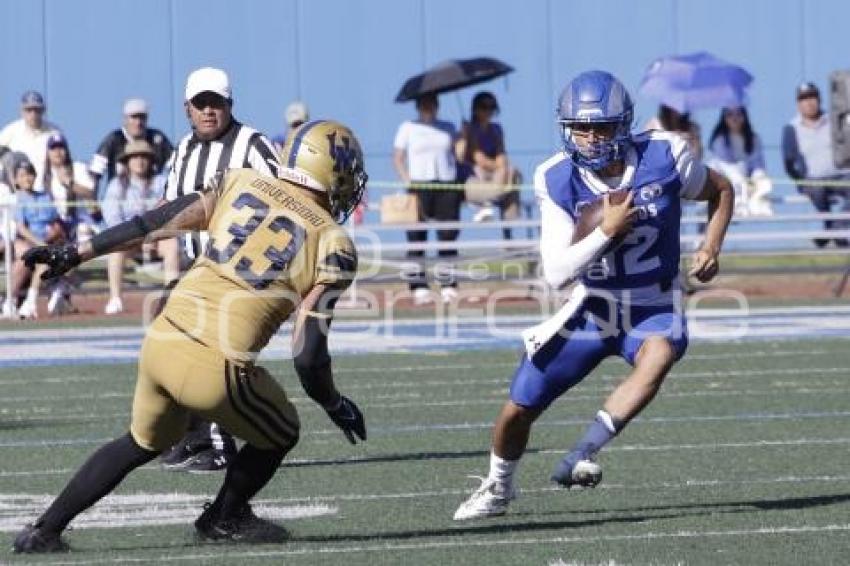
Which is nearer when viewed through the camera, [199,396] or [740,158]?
[199,396]

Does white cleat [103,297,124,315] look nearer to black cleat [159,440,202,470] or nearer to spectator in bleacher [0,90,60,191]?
spectator in bleacher [0,90,60,191]

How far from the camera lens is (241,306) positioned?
637 cm

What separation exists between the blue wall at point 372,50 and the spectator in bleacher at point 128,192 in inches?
131

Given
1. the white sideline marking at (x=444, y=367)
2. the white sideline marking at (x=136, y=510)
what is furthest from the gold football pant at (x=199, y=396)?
the white sideline marking at (x=444, y=367)

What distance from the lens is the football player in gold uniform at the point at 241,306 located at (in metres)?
6.33

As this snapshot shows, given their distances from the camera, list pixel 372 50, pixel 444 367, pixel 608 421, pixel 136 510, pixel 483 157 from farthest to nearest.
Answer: pixel 372 50 → pixel 483 157 → pixel 444 367 → pixel 136 510 → pixel 608 421

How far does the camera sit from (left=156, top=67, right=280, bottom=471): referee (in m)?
8.73

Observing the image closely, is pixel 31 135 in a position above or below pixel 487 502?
above

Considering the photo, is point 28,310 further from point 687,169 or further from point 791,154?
point 687,169

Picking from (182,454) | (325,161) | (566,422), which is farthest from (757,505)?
(566,422)

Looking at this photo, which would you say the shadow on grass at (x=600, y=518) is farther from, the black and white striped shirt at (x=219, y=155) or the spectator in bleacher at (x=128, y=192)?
the spectator in bleacher at (x=128, y=192)

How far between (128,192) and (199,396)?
11952mm

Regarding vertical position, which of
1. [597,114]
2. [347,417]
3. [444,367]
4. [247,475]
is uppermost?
[597,114]

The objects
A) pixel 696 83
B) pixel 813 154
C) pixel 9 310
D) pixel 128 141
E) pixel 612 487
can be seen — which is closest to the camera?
pixel 612 487
